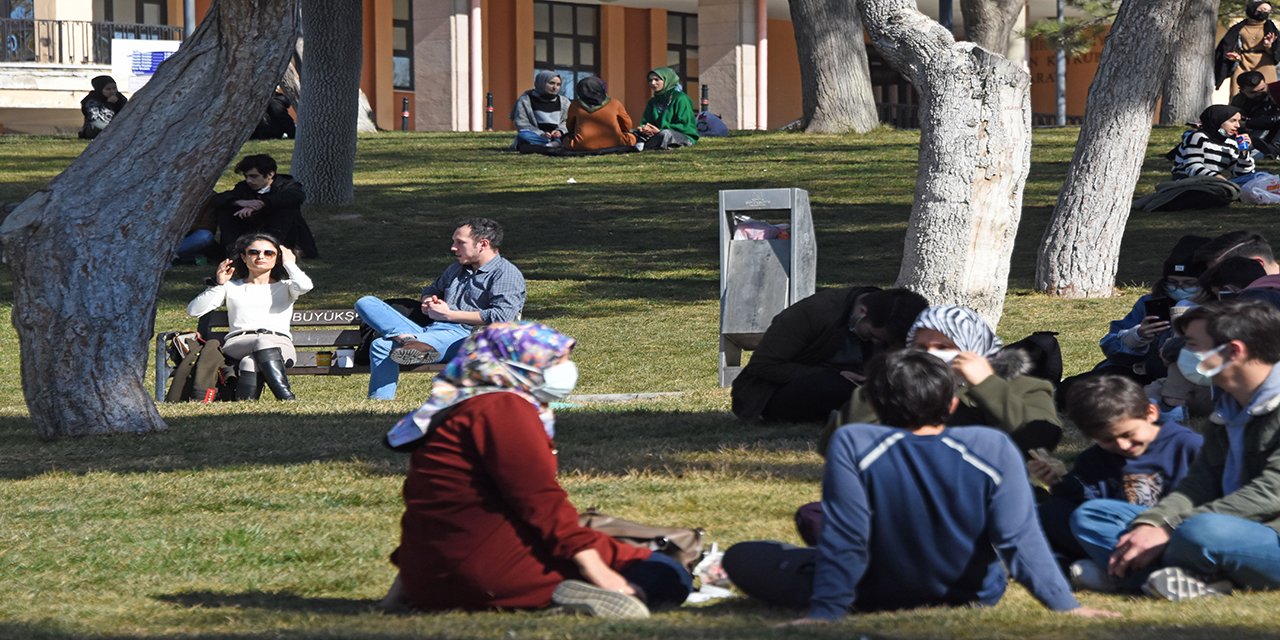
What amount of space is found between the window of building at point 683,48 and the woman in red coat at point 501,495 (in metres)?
40.5

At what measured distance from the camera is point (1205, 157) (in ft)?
62.0

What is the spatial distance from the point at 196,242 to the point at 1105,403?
13.3 meters

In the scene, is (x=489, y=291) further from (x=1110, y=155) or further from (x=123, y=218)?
(x=1110, y=155)

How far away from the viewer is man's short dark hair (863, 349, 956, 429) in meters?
4.63

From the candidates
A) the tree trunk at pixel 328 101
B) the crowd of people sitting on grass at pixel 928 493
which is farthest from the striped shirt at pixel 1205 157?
the crowd of people sitting on grass at pixel 928 493

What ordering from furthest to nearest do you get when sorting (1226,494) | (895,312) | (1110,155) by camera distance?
(1110,155) < (895,312) < (1226,494)

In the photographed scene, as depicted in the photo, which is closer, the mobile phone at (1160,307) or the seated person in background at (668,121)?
the mobile phone at (1160,307)

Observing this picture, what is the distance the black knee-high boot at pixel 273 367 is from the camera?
11195 mm

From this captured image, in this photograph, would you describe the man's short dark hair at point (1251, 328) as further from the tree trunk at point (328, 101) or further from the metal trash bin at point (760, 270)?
the tree trunk at point (328, 101)

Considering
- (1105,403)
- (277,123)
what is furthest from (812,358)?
(277,123)

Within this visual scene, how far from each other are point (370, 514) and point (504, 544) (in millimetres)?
2100

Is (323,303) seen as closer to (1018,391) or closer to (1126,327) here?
(1126,327)


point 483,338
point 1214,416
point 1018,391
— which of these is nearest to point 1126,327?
point 1018,391

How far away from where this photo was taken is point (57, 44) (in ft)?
124
